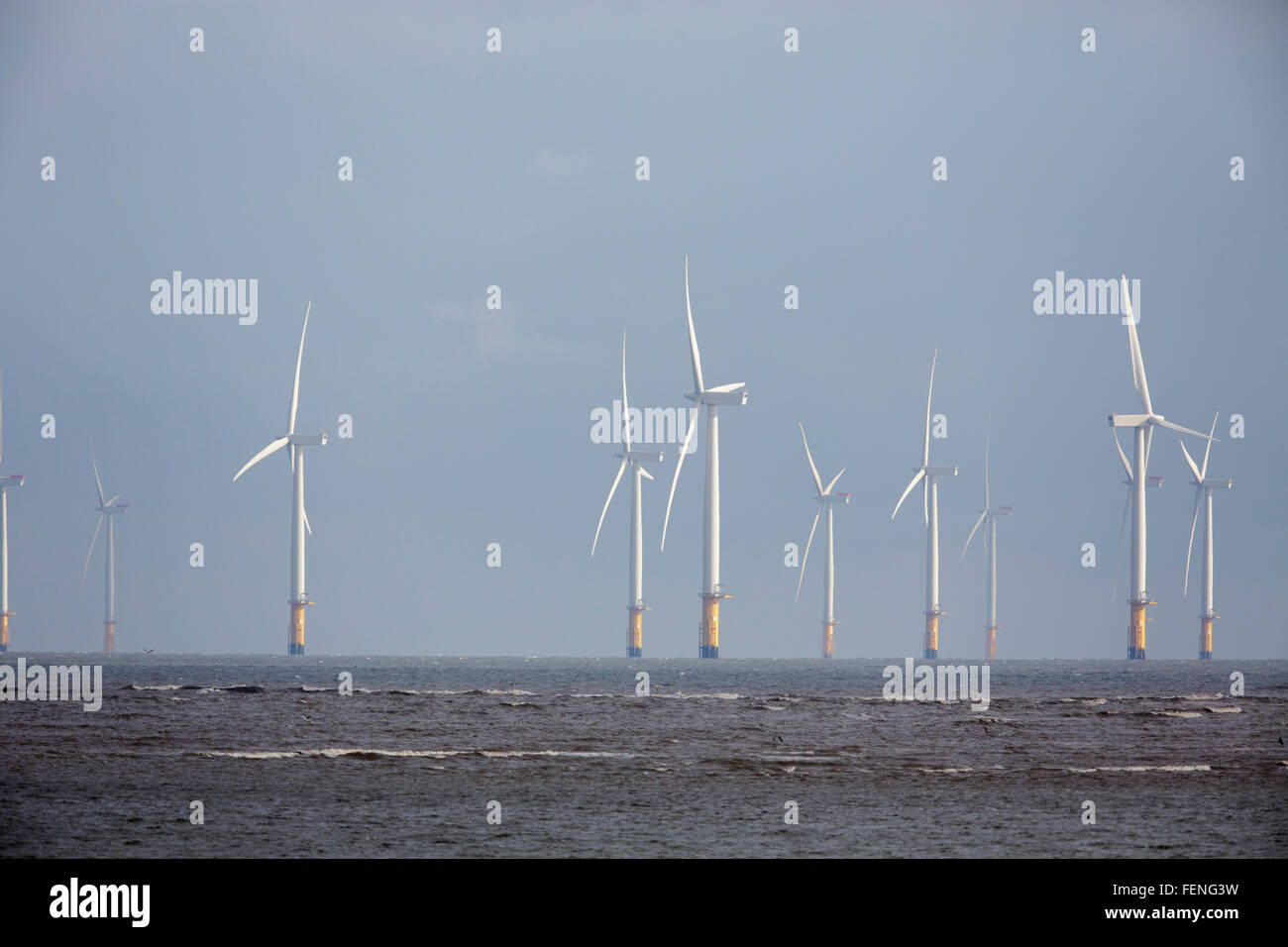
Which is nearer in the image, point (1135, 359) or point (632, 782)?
point (632, 782)

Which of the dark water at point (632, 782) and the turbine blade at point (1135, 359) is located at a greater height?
the turbine blade at point (1135, 359)

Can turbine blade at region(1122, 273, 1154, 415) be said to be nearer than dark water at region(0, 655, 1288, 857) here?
No

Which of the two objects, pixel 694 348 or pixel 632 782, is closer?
pixel 632 782

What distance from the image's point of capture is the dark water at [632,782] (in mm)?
39500

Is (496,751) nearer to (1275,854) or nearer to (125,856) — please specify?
(125,856)

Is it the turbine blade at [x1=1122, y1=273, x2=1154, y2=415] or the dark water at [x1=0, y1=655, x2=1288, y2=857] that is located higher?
the turbine blade at [x1=1122, y1=273, x2=1154, y2=415]

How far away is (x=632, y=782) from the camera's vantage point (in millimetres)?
55469

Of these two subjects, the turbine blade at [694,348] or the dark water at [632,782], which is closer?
the dark water at [632,782]

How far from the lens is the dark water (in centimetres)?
3950
